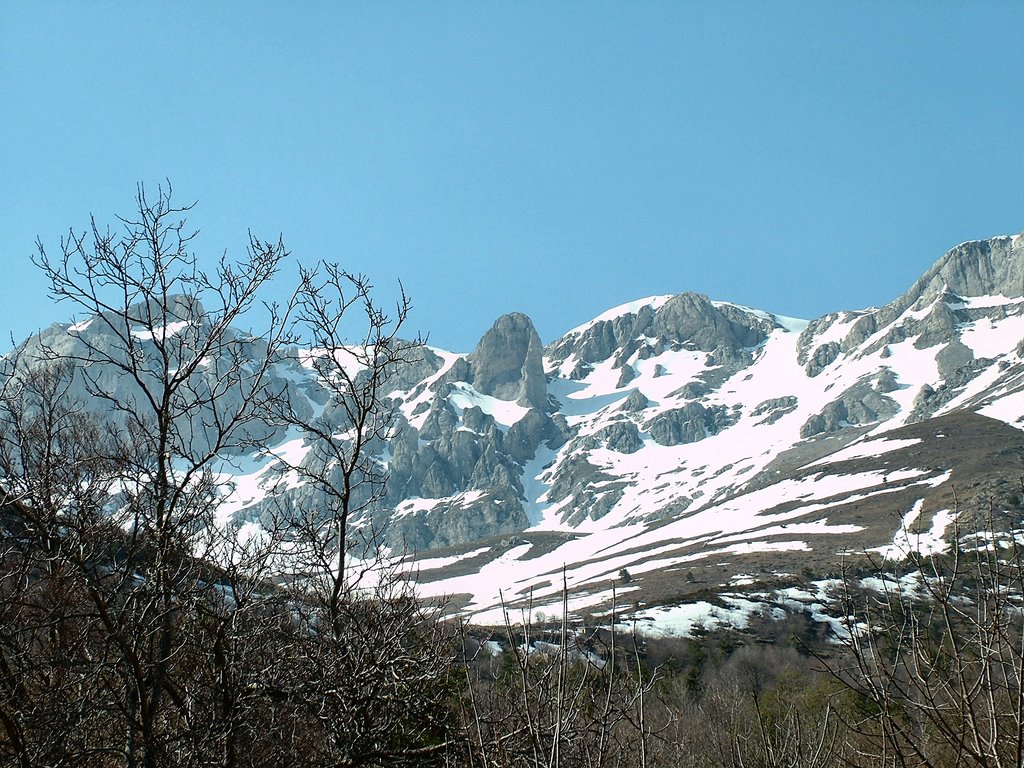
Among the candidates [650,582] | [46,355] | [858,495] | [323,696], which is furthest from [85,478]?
[858,495]

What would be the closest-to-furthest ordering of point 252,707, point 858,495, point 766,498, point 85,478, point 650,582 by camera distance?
point 252,707, point 85,478, point 650,582, point 858,495, point 766,498

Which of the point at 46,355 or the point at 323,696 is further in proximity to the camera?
the point at 46,355

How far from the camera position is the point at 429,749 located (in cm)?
629

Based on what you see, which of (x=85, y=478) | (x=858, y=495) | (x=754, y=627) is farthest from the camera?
(x=858, y=495)

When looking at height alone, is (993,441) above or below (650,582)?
above

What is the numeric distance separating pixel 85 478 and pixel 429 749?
434 centimetres

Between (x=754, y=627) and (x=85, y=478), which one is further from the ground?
(x=85, y=478)

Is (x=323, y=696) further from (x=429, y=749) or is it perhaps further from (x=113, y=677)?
(x=113, y=677)

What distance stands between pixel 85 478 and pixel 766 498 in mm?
162199

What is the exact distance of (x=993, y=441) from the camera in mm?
134500

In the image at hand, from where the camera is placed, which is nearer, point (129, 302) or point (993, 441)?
point (129, 302)

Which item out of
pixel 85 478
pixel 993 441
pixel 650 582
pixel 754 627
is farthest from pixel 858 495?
pixel 85 478

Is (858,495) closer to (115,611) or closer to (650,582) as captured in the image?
(650,582)

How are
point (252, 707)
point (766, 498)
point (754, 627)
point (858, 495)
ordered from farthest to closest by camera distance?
point (766, 498) → point (858, 495) → point (754, 627) → point (252, 707)
